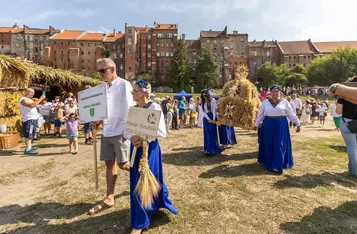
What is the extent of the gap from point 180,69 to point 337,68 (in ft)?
130

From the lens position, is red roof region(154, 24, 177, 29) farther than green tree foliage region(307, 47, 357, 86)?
Yes

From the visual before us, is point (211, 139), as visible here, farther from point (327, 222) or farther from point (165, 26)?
point (165, 26)

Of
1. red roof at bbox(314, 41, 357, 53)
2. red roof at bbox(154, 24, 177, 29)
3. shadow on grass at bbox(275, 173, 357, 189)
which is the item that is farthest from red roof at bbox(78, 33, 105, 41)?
shadow on grass at bbox(275, 173, 357, 189)

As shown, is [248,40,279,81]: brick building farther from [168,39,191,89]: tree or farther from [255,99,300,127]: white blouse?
[255,99,300,127]: white blouse

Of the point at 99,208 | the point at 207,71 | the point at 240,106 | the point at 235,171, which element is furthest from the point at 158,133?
the point at 207,71

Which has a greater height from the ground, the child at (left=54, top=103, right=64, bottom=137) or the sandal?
the child at (left=54, top=103, right=64, bottom=137)

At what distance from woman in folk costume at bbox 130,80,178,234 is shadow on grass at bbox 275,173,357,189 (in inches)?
113

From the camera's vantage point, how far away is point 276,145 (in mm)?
5609

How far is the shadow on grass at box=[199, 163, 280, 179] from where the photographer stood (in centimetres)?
546

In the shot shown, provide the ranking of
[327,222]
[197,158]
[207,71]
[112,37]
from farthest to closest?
[112,37] → [207,71] → [197,158] → [327,222]

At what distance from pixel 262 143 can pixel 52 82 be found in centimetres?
1458

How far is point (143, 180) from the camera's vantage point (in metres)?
3.04

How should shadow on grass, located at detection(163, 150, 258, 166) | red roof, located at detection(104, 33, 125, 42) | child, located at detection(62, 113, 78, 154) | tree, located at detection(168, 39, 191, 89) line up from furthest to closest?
red roof, located at detection(104, 33, 125, 42) < tree, located at detection(168, 39, 191, 89) < child, located at detection(62, 113, 78, 154) < shadow on grass, located at detection(163, 150, 258, 166)

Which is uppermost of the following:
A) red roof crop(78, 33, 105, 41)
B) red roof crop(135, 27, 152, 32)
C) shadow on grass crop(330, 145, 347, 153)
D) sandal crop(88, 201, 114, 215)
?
red roof crop(135, 27, 152, 32)
